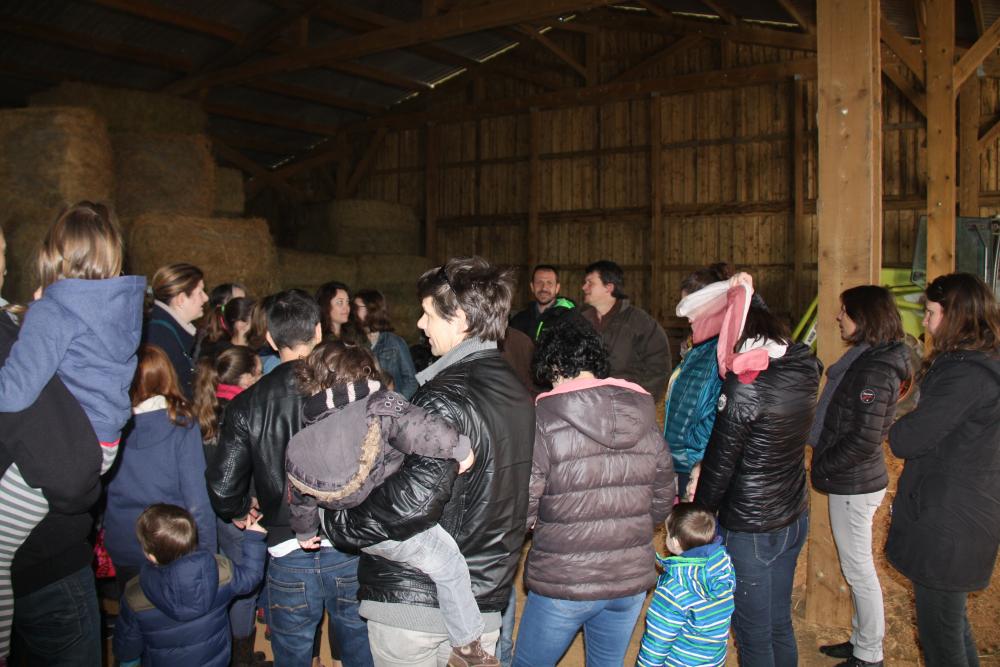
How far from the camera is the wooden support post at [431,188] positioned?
14109 millimetres

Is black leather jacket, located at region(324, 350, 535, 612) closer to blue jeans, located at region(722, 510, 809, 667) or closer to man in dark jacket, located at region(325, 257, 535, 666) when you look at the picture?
man in dark jacket, located at region(325, 257, 535, 666)

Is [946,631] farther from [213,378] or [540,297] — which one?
[540,297]

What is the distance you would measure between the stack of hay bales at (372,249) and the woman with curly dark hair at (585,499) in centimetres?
920

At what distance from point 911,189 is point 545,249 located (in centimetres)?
557

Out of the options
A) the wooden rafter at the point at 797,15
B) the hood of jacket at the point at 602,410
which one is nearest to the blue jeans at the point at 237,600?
the hood of jacket at the point at 602,410

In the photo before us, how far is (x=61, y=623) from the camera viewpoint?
214 centimetres

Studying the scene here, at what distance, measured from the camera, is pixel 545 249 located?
43.2 feet

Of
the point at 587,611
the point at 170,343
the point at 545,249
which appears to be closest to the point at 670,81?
the point at 545,249

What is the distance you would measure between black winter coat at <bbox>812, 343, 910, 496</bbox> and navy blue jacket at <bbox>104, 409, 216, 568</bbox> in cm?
233

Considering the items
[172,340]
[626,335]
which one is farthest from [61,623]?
[626,335]

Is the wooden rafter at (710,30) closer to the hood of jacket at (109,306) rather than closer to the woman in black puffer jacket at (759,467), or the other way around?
the woman in black puffer jacket at (759,467)

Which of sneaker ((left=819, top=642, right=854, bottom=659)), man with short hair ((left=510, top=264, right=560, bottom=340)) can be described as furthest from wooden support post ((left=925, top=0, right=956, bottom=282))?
sneaker ((left=819, top=642, right=854, bottom=659))

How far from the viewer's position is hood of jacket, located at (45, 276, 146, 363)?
1.96m

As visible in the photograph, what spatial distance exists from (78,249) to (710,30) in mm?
11548
